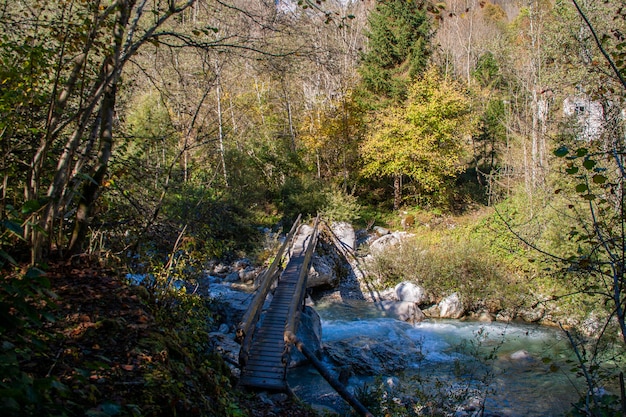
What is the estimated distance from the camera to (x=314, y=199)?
18266mm

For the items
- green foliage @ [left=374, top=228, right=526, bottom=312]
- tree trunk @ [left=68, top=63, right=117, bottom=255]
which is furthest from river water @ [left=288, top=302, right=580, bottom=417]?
tree trunk @ [left=68, top=63, right=117, bottom=255]

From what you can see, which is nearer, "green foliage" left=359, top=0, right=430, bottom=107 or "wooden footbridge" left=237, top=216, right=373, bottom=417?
"wooden footbridge" left=237, top=216, right=373, bottom=417

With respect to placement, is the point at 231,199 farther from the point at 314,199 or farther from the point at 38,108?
the point at 38,108

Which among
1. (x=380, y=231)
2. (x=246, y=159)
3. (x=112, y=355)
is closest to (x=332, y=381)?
(x=112, y=355)

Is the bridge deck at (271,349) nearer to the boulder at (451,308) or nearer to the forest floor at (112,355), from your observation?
the forest floor at (112,355)

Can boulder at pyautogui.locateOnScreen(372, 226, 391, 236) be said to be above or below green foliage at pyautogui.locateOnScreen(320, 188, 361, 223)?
below

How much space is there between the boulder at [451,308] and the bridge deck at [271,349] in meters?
4.90

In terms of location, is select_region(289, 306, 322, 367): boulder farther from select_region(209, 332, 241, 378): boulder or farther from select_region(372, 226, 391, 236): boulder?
select_region(372, 226, 391, 236): boulder

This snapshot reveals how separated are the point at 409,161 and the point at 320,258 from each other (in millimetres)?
7992

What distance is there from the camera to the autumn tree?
19984 mm

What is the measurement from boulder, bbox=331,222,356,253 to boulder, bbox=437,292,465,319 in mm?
4736

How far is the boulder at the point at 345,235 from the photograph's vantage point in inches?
646

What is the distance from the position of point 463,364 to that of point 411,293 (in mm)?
5045

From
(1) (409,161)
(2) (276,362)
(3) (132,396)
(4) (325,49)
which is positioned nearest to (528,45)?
(1) (409,161)
